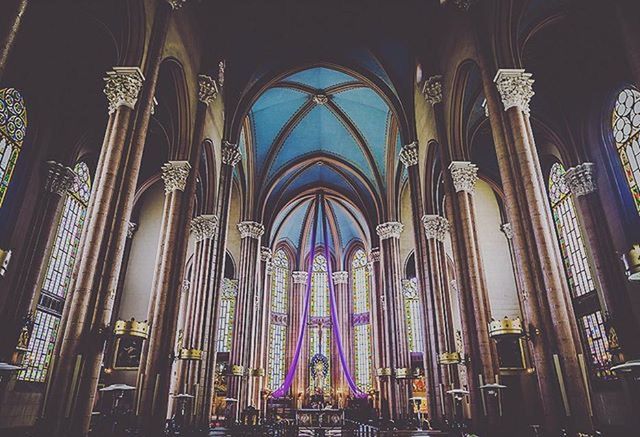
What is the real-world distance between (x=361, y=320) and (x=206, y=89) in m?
24.6

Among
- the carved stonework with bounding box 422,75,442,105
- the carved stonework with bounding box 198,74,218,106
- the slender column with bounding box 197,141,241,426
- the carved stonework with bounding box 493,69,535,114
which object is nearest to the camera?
the carved stonework with bounding box 493,69,535,114

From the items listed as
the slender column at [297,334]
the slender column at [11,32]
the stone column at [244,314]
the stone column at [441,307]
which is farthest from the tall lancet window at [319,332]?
the slender column at [11,32]

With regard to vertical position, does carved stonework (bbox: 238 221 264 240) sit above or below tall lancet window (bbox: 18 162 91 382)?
above

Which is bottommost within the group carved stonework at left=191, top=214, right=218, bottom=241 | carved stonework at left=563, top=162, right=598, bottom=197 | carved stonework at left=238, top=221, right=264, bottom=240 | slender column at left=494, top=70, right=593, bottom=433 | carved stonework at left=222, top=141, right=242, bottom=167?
slender column at left=494, top=70, right=593, bottom=433

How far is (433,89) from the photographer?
1588 centimetres

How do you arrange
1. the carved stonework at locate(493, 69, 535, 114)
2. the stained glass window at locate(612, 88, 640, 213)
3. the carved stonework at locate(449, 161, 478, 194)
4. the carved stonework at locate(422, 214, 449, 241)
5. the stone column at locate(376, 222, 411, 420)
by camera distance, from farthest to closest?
1. the stone column at locate(376, 222, 411, 420)
2. the carved stonework at locate(422, 214, 449, 241)
3. the stained glass window at locate(612, 88, 640, 213)
4. the carved stonework at locate(449, 161, 478, 194)
5. the carved stonework at locate(493, 69, 535, 114)

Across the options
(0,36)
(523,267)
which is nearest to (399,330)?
(523,267)

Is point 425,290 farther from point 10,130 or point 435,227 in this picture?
point 10,130

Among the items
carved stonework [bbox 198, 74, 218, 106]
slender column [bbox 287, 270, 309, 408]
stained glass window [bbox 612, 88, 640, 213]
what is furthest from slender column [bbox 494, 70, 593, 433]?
slender column [bbox 287, 270, 309, 408]

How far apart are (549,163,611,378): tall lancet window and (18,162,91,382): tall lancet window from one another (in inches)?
795

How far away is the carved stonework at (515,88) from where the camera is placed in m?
10.1

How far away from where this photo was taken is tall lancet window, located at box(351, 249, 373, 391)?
3334 cm

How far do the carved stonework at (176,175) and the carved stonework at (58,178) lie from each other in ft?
14.6

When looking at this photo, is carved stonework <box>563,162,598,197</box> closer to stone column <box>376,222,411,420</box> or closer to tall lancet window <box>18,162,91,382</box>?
stone column <box>376,222,411,420</box>
